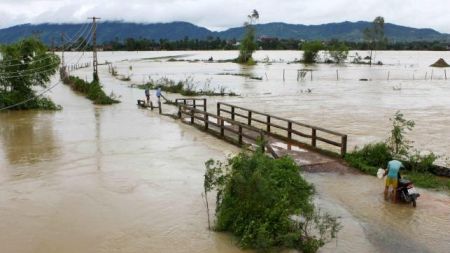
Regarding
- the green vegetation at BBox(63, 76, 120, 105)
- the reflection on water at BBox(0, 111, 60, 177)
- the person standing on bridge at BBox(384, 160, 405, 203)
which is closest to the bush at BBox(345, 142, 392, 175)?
the person standing on bridge at BBox(384, 160, 405, 203)

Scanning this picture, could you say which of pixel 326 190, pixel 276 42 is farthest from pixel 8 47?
pixel 276 42

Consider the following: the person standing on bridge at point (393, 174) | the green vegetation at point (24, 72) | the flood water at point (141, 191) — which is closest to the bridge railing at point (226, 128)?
the flood water at point (141, 191)

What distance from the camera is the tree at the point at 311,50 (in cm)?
9438

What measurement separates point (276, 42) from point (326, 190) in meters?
188

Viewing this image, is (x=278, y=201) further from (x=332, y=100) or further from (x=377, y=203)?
(x=332, y=100)

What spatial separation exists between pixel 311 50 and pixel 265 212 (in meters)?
89.4

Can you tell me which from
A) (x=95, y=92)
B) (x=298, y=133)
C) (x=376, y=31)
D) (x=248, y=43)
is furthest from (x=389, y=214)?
(x=376, y=31)

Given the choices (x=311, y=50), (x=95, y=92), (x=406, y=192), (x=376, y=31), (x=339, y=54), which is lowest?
(x=406, y=192)

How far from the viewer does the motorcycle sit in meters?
10.6

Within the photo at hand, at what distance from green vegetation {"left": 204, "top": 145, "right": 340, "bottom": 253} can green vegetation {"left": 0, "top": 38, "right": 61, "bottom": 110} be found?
868 inches

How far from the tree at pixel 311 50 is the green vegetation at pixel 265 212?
8753cm

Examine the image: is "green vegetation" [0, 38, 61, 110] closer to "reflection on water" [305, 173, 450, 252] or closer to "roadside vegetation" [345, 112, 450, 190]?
"roadside vegetation" [345, 112, 450, 190]

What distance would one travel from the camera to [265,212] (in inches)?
346

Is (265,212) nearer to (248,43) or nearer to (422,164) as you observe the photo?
(422,164)
